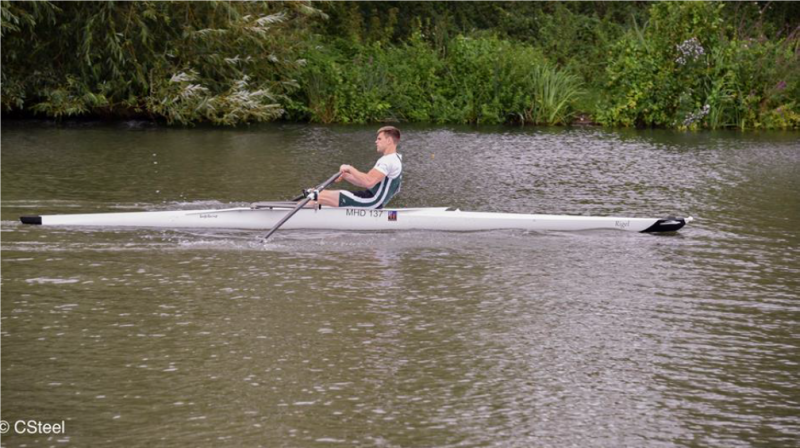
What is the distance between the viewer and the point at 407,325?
31.6 feet

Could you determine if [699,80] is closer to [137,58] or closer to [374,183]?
[137,58]

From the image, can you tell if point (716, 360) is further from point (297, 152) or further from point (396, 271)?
point (297, 152)

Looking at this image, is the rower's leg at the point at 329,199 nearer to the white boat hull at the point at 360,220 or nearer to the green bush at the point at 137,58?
the white boat hull at the point at 360,220

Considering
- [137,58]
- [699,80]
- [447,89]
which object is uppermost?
[137,58]

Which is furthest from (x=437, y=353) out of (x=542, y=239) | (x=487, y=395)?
(x=542, y=239)

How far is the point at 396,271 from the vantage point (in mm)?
11898

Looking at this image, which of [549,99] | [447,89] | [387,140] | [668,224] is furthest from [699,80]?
[387,140]

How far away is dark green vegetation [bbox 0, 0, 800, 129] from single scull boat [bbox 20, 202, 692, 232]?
12673 mm

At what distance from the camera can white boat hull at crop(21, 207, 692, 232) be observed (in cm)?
1398

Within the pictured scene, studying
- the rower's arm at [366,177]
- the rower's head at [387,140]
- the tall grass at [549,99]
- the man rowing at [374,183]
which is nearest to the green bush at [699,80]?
the tall grass at [549,99]

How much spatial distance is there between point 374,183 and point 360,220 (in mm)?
472

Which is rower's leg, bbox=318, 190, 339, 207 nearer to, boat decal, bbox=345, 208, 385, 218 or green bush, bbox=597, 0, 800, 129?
boat decal, bbox=345, 208, 385, 218

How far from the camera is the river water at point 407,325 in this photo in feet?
23.9

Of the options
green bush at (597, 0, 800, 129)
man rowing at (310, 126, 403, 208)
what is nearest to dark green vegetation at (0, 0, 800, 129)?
green bush at (597, 0, 800, 129)
